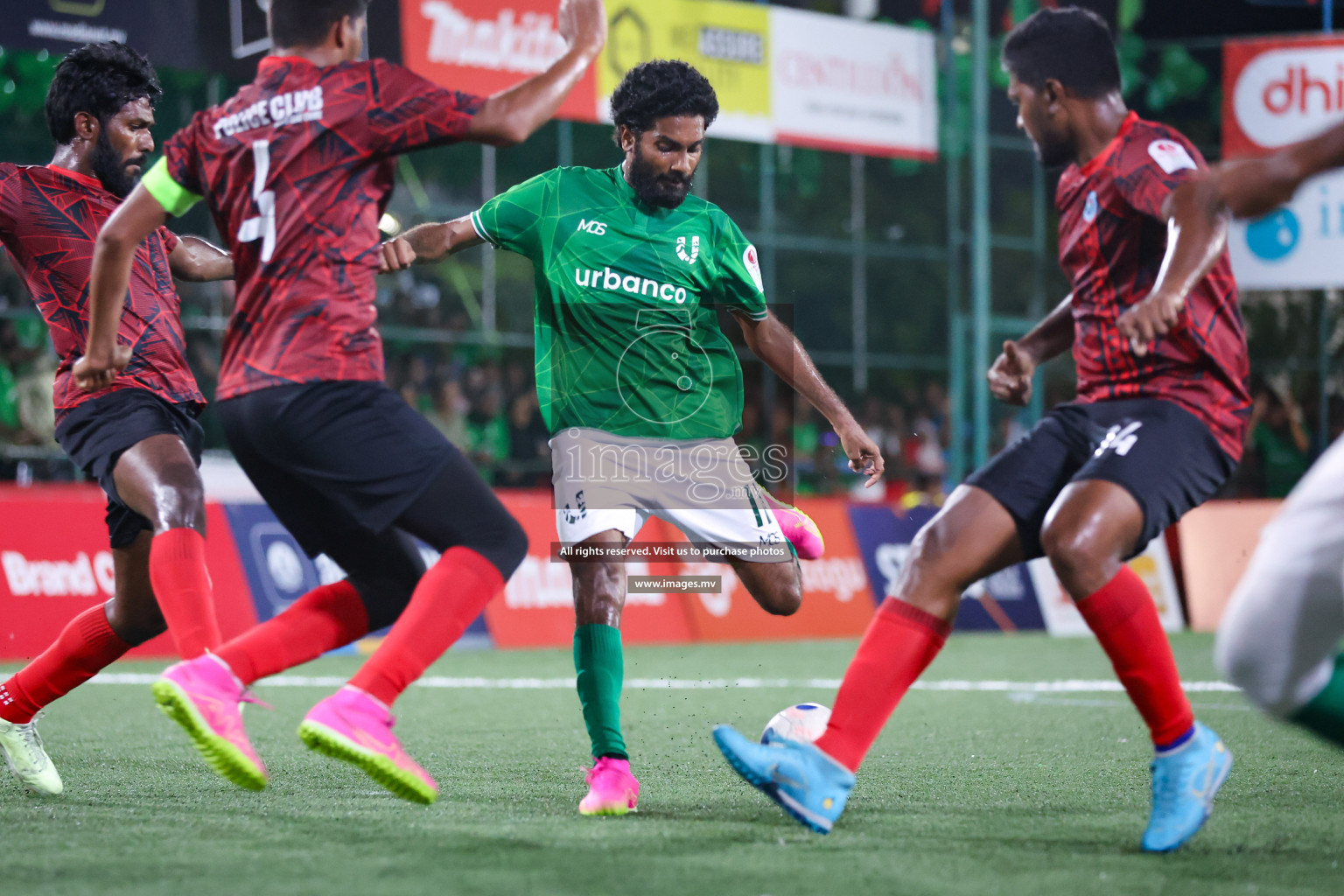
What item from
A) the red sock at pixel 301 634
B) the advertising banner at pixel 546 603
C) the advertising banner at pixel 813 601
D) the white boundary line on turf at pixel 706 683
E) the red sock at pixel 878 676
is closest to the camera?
the red sock at pixel 301 634

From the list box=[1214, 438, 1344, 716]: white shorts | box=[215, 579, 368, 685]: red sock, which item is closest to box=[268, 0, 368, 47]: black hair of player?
box=[215, 579, 368, 685]: red sock

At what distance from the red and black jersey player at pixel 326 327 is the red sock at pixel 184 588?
58cm

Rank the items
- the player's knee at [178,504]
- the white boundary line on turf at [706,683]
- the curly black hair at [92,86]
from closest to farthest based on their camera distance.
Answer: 1. the player's knee at [178,504]
2. the curly black hair at [92,86]
3. the white boundary line on turf at [706,683]

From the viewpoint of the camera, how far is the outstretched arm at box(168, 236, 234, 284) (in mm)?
5355

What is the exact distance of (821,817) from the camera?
4.00 meters

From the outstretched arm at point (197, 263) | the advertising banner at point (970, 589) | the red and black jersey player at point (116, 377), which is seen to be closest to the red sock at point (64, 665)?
the red and black jersey player at point (116, 377)

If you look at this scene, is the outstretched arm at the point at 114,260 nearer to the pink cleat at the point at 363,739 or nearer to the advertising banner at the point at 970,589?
the pink cleat at the point at 363,739

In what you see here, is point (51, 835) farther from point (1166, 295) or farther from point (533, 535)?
point (533, 535)

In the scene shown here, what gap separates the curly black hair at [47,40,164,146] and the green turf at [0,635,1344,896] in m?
2.33

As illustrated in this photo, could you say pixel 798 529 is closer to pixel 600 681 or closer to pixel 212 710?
pixel 600 681

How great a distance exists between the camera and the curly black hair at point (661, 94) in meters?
4.88

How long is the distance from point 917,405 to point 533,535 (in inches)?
459

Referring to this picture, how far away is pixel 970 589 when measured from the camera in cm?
1388

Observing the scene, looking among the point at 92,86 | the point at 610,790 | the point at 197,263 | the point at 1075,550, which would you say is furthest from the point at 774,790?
the point at 92,86
